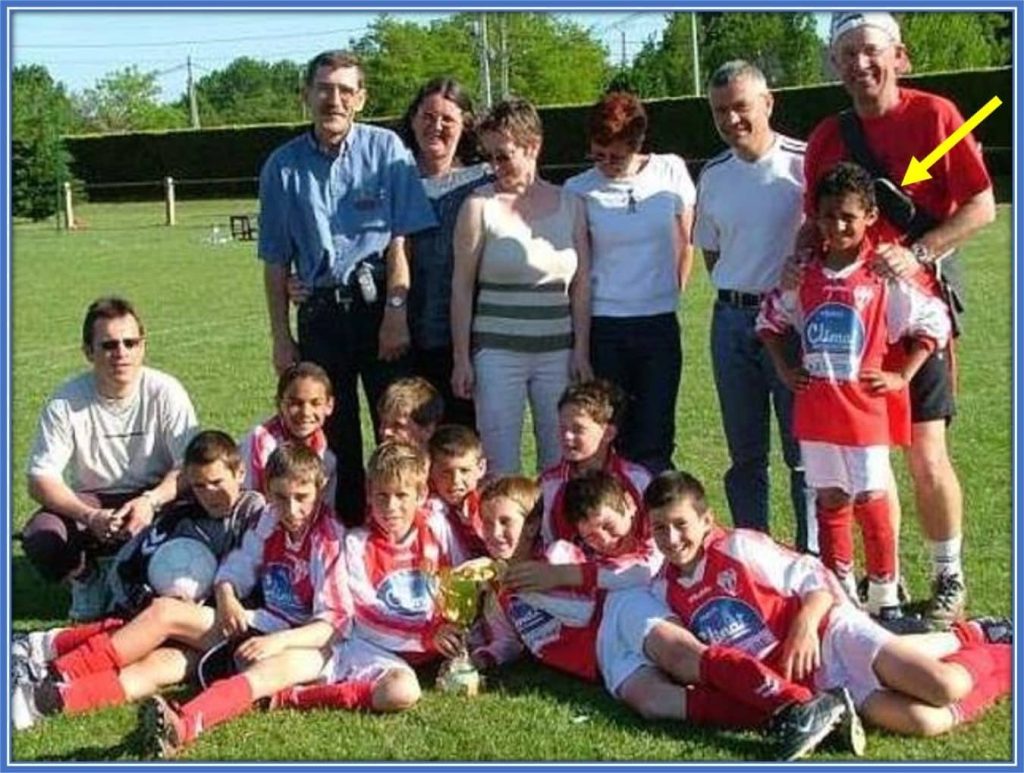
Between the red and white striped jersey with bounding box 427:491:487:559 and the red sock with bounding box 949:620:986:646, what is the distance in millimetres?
1690

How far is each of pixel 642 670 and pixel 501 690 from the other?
1.74ft

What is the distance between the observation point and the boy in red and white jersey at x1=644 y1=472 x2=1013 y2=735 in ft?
16.3

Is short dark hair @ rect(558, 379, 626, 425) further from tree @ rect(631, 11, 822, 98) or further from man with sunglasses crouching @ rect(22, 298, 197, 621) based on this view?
tree @ rect(631, 11, 822, 98)

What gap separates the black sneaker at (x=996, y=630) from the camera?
552 cm

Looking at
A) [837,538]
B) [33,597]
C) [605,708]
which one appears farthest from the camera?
[33,597]

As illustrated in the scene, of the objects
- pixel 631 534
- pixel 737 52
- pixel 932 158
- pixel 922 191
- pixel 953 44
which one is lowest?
pixel 631 534

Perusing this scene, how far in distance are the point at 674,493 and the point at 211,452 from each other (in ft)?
6.15

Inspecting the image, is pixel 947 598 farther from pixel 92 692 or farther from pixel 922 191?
pixel 92 692

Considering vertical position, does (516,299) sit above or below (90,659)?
above

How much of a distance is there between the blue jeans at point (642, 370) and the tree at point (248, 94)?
196 ft

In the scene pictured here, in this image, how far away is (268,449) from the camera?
6473 mm

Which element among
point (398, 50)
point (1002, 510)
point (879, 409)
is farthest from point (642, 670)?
point (398, 50)

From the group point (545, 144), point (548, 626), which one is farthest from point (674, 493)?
point (545, 144)

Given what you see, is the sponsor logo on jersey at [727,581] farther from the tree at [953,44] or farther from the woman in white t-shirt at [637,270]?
the tree at [953,44]
